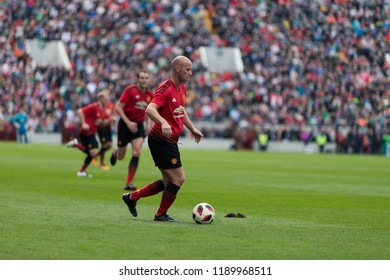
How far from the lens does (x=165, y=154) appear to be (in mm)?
13773

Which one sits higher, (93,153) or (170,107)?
(170,107)

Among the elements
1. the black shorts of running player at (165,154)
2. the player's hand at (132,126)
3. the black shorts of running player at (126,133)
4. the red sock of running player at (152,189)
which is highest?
the black shorts of running player at (165,154)

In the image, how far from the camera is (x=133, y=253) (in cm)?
1068

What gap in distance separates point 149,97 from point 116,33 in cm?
3946

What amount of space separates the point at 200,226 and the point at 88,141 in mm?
13068

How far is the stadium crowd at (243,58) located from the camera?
53844 mm

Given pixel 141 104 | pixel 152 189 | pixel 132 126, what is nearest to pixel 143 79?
pixel 141 104

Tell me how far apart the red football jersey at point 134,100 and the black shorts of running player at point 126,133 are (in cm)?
36

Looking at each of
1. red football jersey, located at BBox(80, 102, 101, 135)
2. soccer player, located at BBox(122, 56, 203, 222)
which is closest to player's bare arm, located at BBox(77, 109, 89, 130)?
red football jersey, located at BBox(80, 102, 101, 135)

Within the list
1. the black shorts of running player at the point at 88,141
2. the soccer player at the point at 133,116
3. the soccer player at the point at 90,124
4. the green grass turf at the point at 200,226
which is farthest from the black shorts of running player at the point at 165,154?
the black shorts of running player at the point at 88,141

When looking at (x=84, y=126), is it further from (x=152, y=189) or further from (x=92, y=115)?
(x=152, y=189)

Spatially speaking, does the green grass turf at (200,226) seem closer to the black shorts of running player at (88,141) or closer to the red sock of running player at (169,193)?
the red sock of running player at (169,193)

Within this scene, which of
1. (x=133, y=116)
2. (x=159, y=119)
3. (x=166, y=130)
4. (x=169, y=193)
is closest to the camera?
(x=166, y=130)
